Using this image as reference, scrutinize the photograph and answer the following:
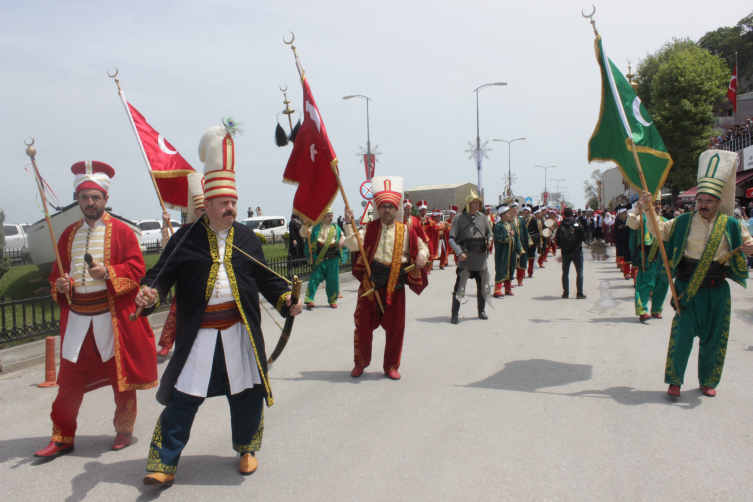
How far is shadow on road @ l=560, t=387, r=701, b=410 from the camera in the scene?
488 centimetres

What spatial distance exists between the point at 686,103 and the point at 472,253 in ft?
108

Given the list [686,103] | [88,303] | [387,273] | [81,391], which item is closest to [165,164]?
[88,303]

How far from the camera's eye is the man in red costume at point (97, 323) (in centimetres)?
401

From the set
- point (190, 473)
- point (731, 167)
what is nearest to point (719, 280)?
point (731, 167)

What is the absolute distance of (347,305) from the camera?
10.9m

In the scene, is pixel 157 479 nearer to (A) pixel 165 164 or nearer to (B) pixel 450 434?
(B) pixel 450 434

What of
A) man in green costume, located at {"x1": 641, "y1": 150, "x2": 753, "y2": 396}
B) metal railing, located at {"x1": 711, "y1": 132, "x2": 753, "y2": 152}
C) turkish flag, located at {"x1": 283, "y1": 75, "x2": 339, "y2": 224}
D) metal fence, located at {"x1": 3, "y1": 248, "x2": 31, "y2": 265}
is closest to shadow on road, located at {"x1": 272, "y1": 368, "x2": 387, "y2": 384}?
turkish flag, located at {"x1": 283, "y1": 75, "x2": 339, "y2": 224}

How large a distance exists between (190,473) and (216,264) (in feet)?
4.72

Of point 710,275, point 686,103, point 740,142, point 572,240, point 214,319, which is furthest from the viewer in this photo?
point 686,103

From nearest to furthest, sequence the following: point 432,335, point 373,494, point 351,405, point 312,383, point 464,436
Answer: point 373,494 < point 464,436 < point 351,405 < point 312,383 < point 432,335

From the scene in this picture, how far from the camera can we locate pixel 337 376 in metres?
5.90

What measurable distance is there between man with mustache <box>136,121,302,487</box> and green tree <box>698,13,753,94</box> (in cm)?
6120

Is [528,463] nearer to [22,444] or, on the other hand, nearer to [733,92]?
[22,444]

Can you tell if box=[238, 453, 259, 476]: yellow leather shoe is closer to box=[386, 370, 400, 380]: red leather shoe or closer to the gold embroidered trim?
the gold embroidered trim
